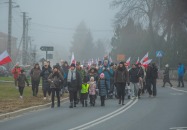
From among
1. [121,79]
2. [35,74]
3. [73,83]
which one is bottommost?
[73,83]

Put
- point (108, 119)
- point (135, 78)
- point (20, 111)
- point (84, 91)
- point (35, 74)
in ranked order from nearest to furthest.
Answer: point (108, 119), point (20, 111), point (84, 91), point (135, 78), point (35, 74)

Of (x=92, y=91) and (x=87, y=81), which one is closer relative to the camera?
(x=92, y=91)

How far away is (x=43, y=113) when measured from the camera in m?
17.7

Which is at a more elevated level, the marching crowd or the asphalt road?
the marching crowd

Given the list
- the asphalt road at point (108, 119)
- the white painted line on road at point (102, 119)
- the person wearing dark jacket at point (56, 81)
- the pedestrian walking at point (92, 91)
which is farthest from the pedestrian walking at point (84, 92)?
the white painted line on road at point (102, 119)

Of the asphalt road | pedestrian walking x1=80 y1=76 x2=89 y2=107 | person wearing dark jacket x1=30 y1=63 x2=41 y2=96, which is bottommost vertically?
the asphalt road

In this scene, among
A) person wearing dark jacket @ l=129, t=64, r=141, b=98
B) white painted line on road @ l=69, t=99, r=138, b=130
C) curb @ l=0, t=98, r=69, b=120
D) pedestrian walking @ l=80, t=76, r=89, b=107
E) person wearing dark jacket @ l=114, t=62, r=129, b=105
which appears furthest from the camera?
person wearing dark jacket @ l=129, t=64, r=141, b=98

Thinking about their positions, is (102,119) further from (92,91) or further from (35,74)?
(35,74)

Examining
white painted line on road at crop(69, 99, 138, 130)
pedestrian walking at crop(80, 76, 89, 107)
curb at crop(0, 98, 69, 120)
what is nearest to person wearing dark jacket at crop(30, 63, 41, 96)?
curb at crop(0, 98, 69, 120)

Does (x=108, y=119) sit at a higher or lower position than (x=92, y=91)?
lower

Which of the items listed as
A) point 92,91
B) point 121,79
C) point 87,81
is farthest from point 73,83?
point 121,79

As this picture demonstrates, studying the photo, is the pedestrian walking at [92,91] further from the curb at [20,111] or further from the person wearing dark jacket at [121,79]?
the curb at [20,111]

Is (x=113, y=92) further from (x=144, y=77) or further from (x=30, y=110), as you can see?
(x=30, y=110)

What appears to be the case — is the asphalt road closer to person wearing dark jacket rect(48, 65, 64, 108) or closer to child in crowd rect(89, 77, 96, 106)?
person wearing dark jacket rect(48, 65, 64, 108)
